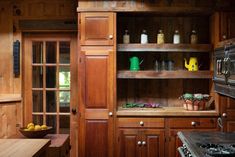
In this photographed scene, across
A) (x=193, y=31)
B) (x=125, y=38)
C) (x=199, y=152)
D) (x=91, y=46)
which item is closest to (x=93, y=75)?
(x=91, y=46)

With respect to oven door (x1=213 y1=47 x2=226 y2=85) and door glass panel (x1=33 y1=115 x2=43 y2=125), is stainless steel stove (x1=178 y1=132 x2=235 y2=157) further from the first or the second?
door glass panel (x1=33 y1=115 x2=43 y2=125)

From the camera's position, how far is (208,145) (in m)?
2.29

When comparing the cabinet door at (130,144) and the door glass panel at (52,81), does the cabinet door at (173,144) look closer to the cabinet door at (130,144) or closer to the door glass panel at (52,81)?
the cabinet door at (130,144)

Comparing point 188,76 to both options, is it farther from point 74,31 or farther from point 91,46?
point 74,31

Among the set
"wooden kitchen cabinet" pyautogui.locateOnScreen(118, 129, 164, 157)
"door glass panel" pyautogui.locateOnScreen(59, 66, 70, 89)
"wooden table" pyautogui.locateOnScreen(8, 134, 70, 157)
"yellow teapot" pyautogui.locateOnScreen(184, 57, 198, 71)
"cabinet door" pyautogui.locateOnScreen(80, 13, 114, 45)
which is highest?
"cabinet door" pyautogui.locateOnScreen(80, 13, 114, 45)

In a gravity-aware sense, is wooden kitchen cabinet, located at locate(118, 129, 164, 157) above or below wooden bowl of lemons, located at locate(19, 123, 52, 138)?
below

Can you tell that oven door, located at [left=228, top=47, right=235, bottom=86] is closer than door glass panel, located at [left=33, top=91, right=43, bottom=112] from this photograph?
Yes

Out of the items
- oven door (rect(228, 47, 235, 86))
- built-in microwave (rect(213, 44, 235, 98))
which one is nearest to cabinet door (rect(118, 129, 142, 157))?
built-in microwave (rect(213, 44, 235, 98))

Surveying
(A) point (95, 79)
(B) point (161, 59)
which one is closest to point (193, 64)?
(B) point (161, 59)

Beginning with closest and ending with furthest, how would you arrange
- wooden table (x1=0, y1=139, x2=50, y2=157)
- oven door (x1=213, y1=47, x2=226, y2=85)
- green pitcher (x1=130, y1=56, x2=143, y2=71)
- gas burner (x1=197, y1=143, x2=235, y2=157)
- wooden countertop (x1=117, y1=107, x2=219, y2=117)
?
wooden table (x1=0, y1=139, x2=50, y2=157) < gas burner (x1=197, y1=143, x2=235, y2=157) < oven door (x1=213, y1=47, x2=226, y2=85) < wooden countertop (x1=117, y1=107, x2=219, y2=117) < green pitcher (x1=130, y1=56, x2=143, y2=71)

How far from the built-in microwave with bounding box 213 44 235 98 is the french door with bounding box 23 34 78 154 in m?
2.32

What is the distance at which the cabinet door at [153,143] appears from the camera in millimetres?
3828

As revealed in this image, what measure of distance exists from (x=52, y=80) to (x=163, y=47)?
1.53m

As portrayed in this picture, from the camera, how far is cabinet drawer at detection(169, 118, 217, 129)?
383 cm
